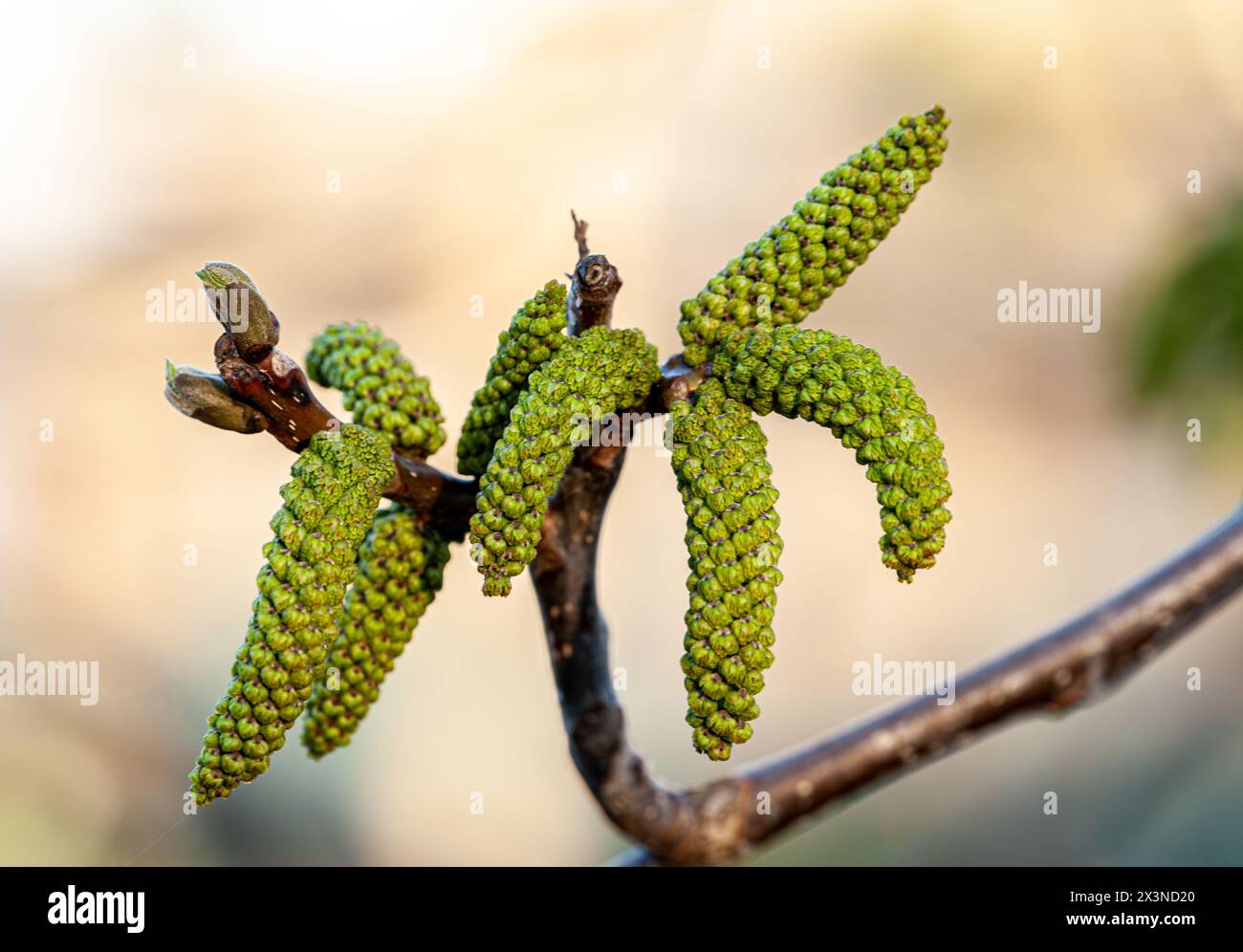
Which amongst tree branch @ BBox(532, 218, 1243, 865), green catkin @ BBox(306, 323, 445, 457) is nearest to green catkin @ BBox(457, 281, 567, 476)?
green catkin @ BBox(306, 323, 445, 457)

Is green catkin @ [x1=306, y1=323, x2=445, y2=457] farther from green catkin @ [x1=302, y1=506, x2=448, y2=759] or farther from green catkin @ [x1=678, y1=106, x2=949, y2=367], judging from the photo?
green catkin @ [x1=678, y1=106, x2=949, y2=367]

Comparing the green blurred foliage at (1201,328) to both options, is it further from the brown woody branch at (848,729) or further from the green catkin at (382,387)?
the green catkin at (382,387)

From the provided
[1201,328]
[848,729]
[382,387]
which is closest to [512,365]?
[382,387]

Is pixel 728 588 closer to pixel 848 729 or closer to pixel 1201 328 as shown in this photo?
pixel 848 729

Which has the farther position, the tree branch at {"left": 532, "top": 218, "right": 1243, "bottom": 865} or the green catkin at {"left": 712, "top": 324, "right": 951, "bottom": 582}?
the tree branch at {"left": 532, "top": 218, "right": 1243, "bottom": 865}

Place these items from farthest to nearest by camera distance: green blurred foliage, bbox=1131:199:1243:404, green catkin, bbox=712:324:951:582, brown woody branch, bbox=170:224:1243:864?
green blurred foliage, bbox=1131:199:1243:404 < brown woody branch, bbox=170:224:1243:864 < green catkin, bbox=712:324:951:582

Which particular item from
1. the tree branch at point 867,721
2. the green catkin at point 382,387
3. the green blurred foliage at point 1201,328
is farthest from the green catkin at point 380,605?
the green blurred foliage at point 1201,328
